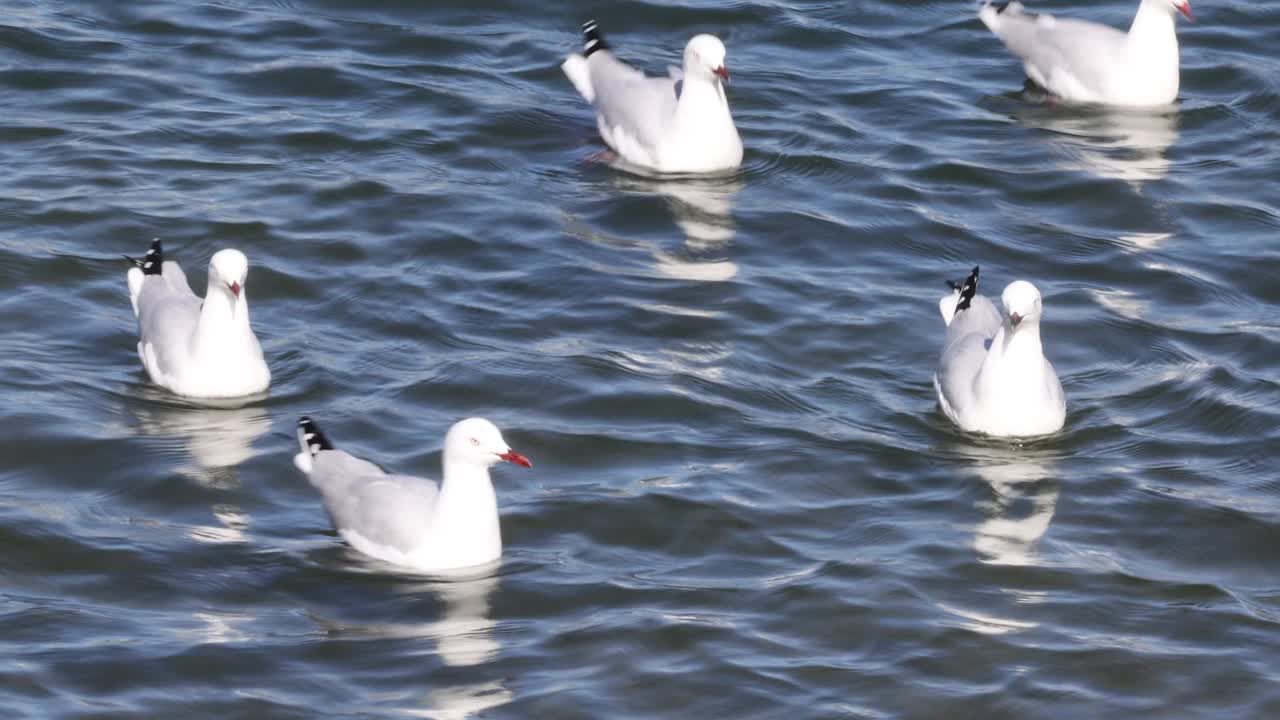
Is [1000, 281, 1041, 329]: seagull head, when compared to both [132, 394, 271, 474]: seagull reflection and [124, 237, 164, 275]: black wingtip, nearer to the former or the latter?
[132, 394, 271, 474]: seagull reflection

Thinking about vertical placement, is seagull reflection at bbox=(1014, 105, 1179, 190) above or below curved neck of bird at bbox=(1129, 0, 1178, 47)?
below

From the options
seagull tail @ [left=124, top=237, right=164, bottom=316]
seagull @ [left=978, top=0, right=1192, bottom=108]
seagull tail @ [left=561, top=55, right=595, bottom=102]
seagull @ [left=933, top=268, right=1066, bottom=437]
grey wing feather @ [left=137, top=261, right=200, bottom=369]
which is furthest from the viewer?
seagull @ [left=978, top=0, right=1192, bottom=108]

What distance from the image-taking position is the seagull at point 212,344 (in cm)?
1113

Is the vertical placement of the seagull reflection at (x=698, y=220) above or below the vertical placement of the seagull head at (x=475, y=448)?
above

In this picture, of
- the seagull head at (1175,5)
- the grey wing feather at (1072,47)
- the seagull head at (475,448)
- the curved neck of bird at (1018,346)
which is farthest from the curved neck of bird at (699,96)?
the seagull head at (475,448)

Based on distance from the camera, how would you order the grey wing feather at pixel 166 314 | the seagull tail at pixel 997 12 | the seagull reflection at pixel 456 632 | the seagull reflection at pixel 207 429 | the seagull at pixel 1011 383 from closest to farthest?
the seagull reflection at pixel 456 632 < the seagull reflection at pixel 207 429 < the seagull at pixel 1011 383 < the grey wing feather at pixel 166 314 < the seagull tail at pixel 997 12

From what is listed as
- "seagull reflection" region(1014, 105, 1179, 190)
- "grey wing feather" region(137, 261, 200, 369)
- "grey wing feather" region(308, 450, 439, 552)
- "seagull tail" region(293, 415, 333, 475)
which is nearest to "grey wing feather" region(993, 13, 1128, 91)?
"seagull reflection" region(1014, 105, 1179, 190)

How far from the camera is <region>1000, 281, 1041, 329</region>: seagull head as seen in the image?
1098 cm

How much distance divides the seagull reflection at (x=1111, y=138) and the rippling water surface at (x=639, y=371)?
0.17 ft

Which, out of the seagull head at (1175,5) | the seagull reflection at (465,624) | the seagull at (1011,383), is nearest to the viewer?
the seagull reflection at (465,624)

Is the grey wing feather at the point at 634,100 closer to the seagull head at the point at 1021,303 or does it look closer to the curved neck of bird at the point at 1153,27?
the curved neck of bird at the point at 1153,27

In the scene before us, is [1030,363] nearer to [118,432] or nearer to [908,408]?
[908,408]

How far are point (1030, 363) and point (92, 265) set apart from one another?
5.67 metres

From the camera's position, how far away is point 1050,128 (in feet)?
53.0
